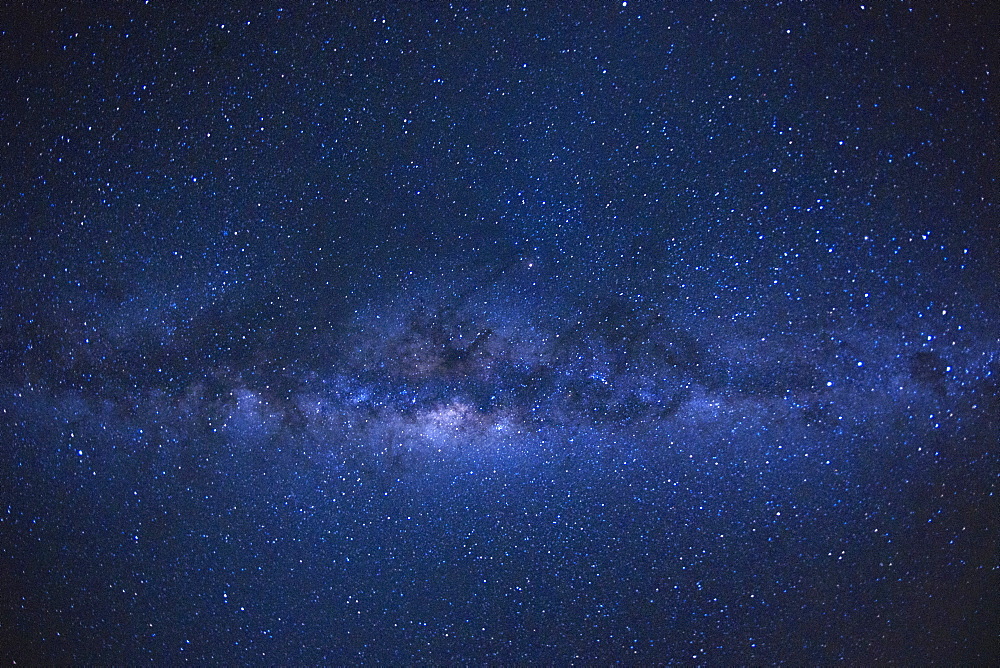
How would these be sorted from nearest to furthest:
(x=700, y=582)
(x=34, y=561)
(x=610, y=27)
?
1. (x=610, y=27)
2. (x=700, y=582)
3. (x=34, y=561)

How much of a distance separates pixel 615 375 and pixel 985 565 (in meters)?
0.81

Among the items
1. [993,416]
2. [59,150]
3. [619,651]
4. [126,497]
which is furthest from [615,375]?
[59,150]

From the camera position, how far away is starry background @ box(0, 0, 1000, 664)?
0.88m

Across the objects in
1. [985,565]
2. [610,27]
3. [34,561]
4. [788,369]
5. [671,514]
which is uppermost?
[610,27]

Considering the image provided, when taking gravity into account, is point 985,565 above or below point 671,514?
below

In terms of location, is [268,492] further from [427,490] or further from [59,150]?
[59,150]

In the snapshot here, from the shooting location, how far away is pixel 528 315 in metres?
0.92

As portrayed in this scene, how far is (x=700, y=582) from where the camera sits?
0.97 meters

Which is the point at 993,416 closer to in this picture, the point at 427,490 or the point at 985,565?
the point at 985,565

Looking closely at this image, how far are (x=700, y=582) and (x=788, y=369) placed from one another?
0.41 m

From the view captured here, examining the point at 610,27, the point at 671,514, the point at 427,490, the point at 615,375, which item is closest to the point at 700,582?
the point at 671,514

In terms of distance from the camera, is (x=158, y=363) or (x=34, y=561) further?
(x=34, y=561)

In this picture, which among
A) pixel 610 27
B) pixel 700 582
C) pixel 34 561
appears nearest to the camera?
pixel 610 27

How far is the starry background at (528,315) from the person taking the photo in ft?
2.89
